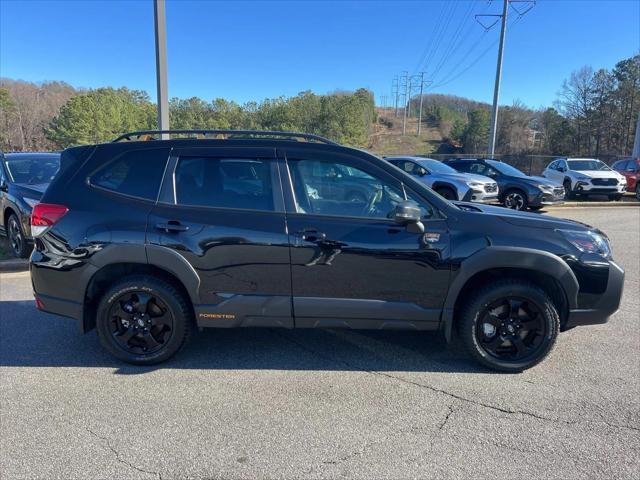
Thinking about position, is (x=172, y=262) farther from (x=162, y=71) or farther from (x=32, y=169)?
(x=32, y=169)

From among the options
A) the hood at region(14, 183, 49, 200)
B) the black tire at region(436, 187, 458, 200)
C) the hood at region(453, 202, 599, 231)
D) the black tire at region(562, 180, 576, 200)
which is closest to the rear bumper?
the hood at region(453, 202, 599, 231)

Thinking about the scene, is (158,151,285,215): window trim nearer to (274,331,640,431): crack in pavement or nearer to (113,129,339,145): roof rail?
(113,129,339,145): roof rail

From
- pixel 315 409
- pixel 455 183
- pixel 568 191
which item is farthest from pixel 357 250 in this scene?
pixel 568 191

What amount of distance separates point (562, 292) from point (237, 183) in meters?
2.73

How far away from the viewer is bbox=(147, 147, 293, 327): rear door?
3445 mm

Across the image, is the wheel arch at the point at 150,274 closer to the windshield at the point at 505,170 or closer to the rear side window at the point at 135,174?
the rear side window at the point at 135,174

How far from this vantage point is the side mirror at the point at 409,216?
129 inches

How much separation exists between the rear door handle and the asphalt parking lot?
3.79 feet

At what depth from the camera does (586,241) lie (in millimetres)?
3527

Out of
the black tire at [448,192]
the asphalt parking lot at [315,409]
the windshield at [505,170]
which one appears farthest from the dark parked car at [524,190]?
the asphalt parking lot at [315,409]

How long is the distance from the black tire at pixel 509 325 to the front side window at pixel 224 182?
1.85 m

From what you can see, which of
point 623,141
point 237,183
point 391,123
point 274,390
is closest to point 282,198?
point 237,183

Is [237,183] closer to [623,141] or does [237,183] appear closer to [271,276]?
[271,276]

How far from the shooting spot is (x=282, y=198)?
3.50 m
